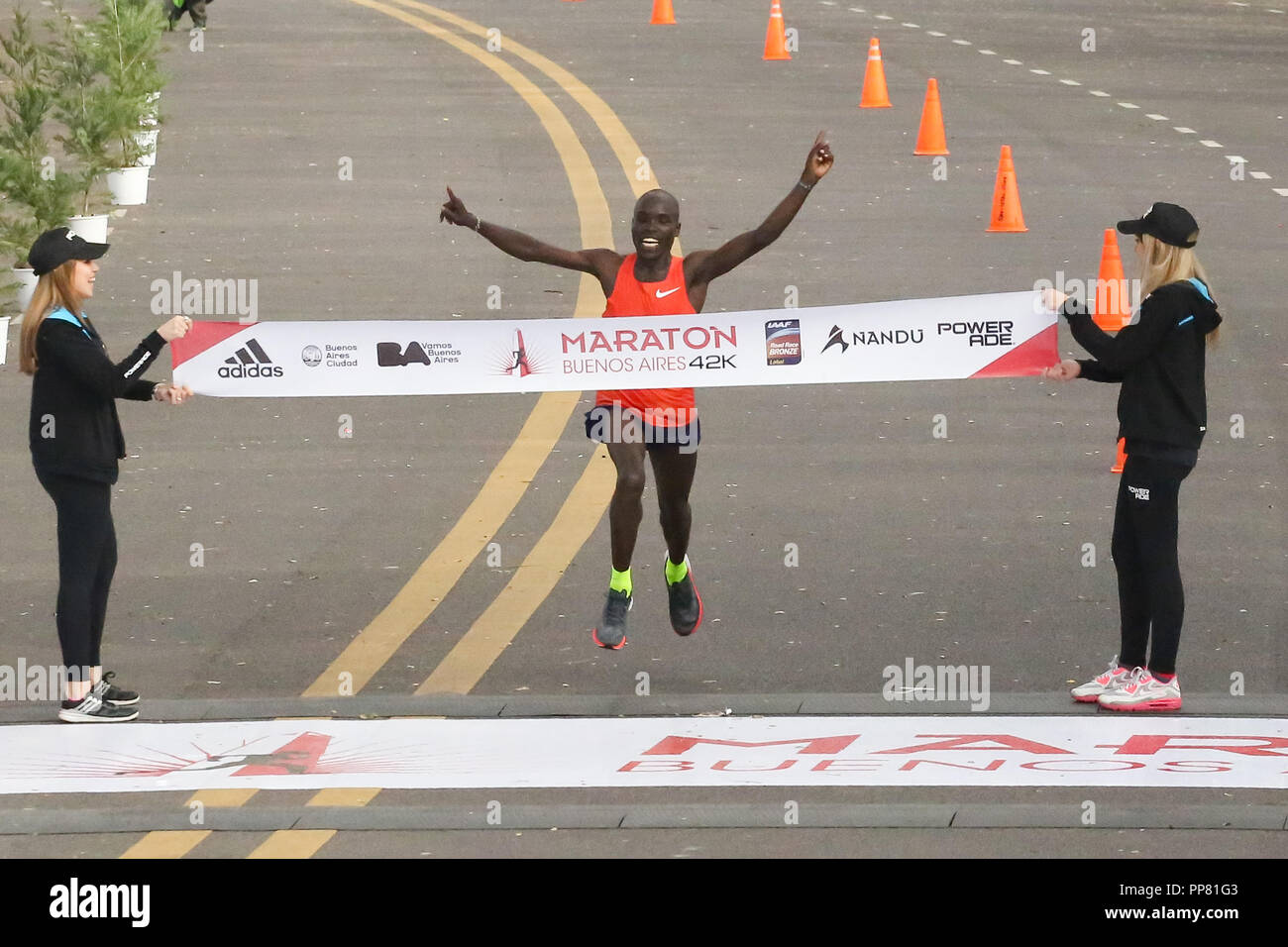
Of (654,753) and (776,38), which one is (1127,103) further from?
(654,753)

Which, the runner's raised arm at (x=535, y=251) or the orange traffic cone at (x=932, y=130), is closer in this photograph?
the runner's raised arm at (x=535, y=251)

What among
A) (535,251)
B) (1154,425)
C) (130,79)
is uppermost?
(130,79)

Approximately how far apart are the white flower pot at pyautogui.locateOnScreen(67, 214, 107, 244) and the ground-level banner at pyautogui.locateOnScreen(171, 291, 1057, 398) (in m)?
9.52

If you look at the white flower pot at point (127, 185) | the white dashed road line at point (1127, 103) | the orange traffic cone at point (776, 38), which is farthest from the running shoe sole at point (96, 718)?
the orange traffic cone at point (776, 38)

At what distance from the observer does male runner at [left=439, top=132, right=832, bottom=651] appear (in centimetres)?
991

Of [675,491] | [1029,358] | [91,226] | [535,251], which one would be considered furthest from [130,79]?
[1029,358]

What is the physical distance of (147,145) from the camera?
23.3 m

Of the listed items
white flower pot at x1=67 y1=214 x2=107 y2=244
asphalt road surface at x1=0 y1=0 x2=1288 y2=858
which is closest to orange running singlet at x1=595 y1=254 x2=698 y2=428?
asphalt road surface at x1=0 y1=0 x2=1288 y2=858

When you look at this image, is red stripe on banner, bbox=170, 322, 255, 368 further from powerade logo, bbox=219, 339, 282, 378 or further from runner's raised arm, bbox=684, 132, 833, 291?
runner's raised arm, bbox=684, 132, 833, 291

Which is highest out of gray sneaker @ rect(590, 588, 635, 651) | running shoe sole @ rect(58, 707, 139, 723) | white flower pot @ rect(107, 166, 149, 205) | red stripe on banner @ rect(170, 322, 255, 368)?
white flower pot @ rect(107, 166, 149, 205)

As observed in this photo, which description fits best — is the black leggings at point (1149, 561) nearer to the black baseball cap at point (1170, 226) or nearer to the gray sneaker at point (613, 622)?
the black baseball cap at point (1170, 226)

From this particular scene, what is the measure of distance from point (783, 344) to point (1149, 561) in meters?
1.94

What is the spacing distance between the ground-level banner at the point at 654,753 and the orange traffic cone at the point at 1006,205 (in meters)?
11.5

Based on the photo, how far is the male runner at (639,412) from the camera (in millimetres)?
9914
